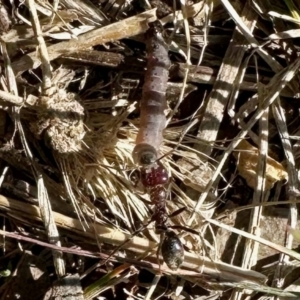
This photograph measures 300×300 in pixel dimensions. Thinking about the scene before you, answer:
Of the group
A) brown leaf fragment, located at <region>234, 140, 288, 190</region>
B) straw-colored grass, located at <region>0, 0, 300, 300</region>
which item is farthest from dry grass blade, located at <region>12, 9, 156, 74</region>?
brown leaf fragment, located at <region>234, 140, 288, 190</region>

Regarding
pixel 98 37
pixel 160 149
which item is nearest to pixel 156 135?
pixel 160 149

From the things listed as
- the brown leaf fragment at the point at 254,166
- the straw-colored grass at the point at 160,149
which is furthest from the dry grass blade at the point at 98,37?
the brown leaf fragment at the point at 254,166

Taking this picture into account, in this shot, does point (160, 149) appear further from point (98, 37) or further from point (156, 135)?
point (98, 37)

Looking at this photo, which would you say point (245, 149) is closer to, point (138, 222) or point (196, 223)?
point (196, 223)

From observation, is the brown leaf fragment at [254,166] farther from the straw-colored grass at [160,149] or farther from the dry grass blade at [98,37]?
the dry grass blade at [98,37]

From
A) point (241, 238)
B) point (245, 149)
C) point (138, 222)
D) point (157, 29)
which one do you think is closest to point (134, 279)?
point (138, 222)

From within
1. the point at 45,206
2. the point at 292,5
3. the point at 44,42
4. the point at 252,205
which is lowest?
the point at 45,206
